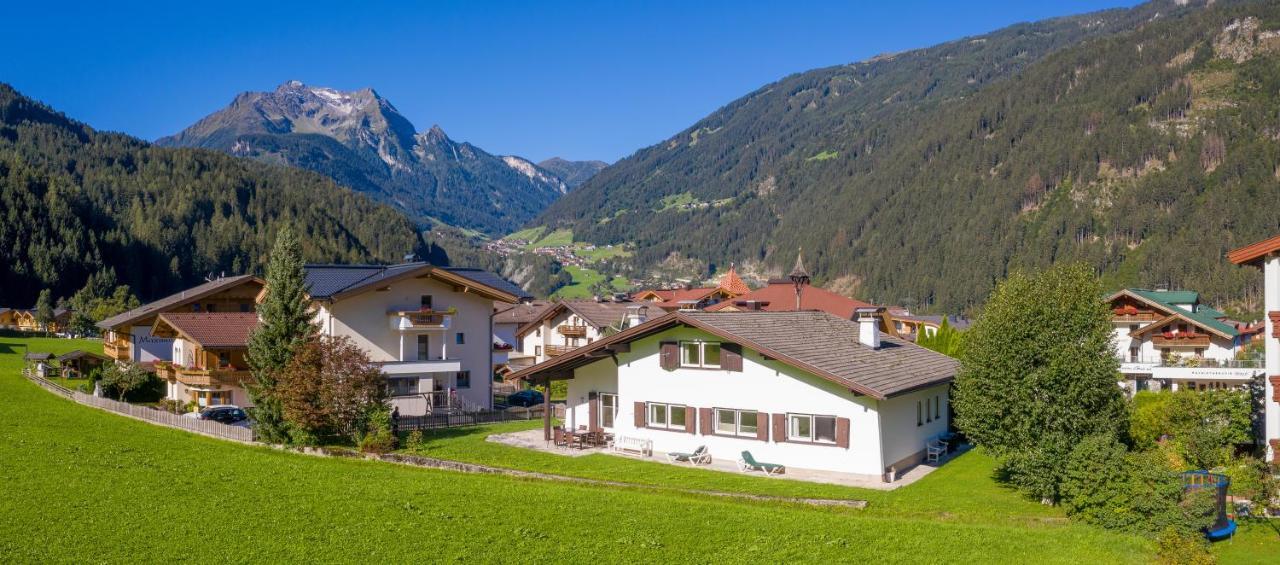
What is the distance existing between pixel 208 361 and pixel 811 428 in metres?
34.0

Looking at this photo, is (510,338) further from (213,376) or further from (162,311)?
(213,376)

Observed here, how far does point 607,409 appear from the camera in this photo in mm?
34938

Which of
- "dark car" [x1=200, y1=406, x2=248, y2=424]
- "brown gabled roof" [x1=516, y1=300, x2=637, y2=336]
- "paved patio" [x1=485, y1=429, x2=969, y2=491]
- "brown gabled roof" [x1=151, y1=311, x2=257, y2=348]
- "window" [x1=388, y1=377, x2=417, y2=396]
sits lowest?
"paved patio" [x1=485, y1=429, x2=969, y2=491]

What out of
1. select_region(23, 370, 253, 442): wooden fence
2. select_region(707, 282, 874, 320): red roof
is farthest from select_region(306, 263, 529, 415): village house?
select_region(707, 282, 874, 320): red roof

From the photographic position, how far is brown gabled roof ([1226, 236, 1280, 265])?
28.0 meters

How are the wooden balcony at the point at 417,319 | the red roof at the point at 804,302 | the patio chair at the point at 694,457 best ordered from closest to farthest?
the patio chair at the point at 694,457
the wooden balcony at the point at 417,319
the red roof at the point at 804,302

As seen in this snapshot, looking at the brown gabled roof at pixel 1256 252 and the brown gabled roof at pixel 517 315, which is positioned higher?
the brown gabled roof at pixel 517 315

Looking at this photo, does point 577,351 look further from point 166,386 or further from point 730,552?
point 166,386

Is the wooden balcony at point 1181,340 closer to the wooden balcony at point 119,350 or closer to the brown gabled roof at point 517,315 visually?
the brown gabled roof at point 517,315

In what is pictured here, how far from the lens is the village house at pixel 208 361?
156ft

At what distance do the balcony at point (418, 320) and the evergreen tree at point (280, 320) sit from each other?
7814mm

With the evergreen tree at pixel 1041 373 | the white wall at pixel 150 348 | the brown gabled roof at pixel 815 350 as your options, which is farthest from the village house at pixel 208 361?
the evergreen tree at pixel 1041 373

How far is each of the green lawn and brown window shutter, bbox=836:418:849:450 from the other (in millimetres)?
2458

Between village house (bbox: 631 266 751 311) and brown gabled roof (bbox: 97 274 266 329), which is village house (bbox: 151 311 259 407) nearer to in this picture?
brown gabled roof (bbox: 97 274 266 329)
